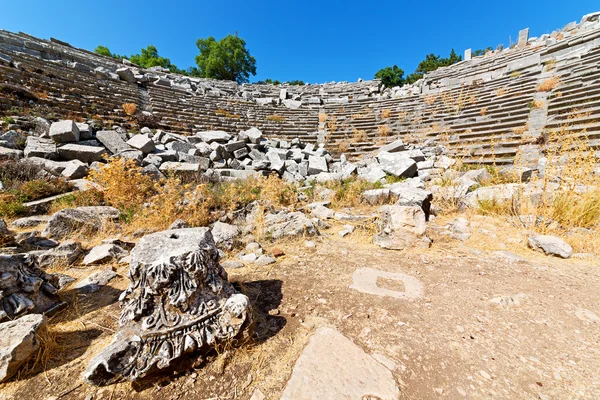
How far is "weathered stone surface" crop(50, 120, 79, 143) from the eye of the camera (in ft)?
19.8

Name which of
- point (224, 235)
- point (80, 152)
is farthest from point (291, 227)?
point (80, 152)

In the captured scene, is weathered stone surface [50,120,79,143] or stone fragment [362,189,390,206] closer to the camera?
stone fragment [362,189,390,206]

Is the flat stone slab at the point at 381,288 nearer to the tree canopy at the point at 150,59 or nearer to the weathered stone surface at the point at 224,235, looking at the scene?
the weathered stone surface at the point at 224,235

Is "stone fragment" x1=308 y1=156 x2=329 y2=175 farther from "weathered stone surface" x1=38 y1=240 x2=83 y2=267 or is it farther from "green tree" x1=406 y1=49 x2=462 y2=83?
"green tree" x1=406 y1=49 x2=462 y2=83

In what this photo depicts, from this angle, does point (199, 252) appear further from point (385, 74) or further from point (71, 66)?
point (385, 74)

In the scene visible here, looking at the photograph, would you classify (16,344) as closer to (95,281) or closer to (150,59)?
(95,281)

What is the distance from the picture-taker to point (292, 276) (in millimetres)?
2434

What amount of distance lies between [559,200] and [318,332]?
13.5ft

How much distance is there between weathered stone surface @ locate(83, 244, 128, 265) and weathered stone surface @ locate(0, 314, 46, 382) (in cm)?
146

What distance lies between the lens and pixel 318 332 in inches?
62.9

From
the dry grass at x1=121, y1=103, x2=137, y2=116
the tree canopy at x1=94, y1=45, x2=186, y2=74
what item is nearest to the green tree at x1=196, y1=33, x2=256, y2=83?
the tree canopy at x1=94, y1=45, x2=186, y2=74

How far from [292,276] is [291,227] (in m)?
1.17

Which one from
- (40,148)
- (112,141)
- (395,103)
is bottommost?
(40,148)

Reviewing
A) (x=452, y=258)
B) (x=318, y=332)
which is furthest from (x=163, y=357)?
(x=452, y=258)
